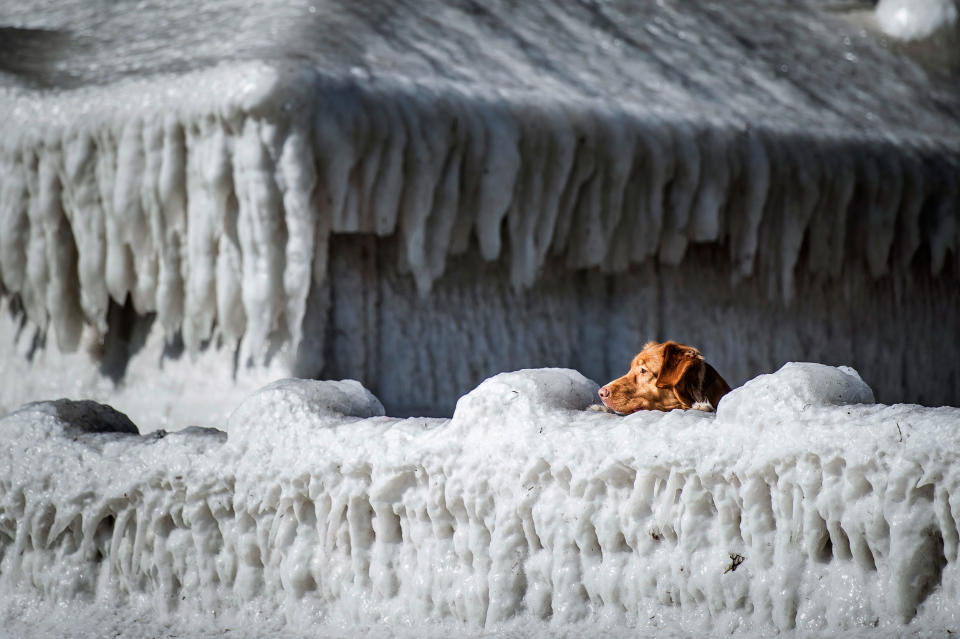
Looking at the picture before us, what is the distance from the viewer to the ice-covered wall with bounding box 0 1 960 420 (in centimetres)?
390

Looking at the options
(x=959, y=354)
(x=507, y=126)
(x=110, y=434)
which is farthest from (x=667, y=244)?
(x=110, y=434)

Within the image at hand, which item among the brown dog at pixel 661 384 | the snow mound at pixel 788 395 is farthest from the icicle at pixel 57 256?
the snow mound at pixel 788 395

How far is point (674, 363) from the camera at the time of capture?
259 cm

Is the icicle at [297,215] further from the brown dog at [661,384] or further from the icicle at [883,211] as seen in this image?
the icicle at [883,211]

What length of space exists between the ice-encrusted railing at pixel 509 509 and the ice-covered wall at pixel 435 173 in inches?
40.9

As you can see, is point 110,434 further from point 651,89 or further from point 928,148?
point 928,148

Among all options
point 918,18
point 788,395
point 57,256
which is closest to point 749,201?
point 918,18

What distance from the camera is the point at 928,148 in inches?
208

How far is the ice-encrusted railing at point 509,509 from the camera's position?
6.55ft

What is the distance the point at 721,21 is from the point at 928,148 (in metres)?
1.01

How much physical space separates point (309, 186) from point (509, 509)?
1.70m

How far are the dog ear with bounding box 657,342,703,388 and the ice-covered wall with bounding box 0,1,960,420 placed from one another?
1571 millimetres

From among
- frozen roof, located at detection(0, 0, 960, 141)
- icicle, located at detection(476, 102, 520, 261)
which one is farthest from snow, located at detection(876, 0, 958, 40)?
icicle, located at detection(476, 102, 520, 261)

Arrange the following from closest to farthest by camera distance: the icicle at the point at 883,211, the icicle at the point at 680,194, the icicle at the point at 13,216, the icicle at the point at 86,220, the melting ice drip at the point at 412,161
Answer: the melting ice drip at the point at 412,161, the icicle at the point at 86,220, the icicle at the point at 13,216, the icicle at the point at 680,194, the icicle at the point at 883,211
